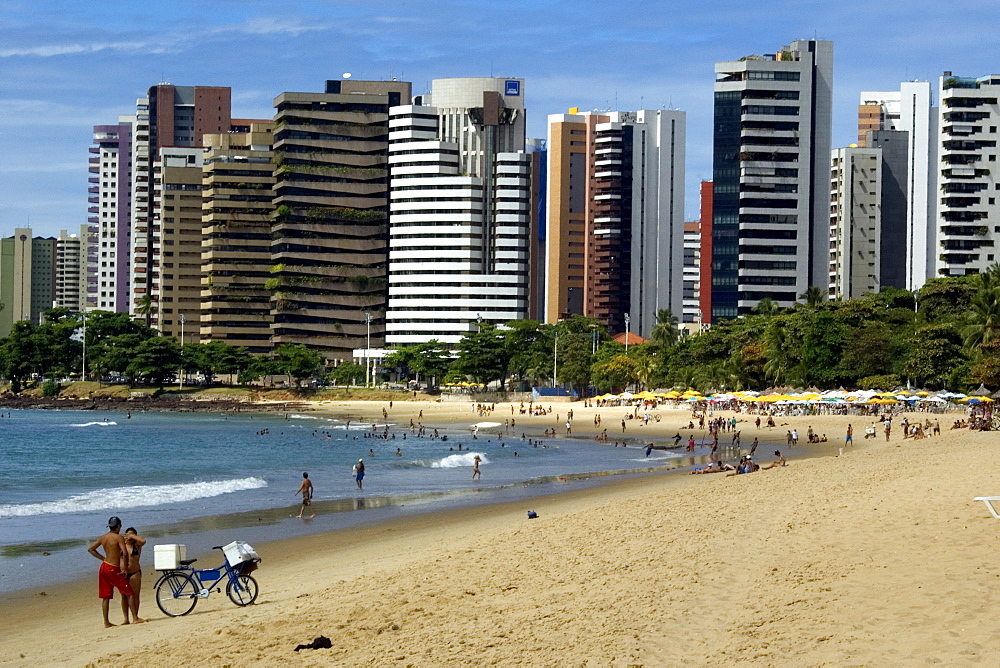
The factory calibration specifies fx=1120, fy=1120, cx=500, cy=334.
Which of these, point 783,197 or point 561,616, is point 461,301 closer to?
point 783,197

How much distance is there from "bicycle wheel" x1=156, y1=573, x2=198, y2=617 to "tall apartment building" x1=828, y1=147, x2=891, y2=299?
466ft

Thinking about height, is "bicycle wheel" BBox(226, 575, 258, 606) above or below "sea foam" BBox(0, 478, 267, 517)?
above

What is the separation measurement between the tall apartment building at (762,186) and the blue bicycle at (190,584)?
4613 inches

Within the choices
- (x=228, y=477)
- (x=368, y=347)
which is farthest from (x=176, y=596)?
(x=368, y=347)

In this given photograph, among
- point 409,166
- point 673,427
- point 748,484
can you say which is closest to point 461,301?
point 409,166

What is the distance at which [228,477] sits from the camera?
1714 inches

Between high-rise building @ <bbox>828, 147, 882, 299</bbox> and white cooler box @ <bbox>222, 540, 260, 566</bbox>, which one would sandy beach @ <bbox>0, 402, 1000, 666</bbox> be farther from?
high-rise building @ <bbox>828, 147, 882, 299</bbox>

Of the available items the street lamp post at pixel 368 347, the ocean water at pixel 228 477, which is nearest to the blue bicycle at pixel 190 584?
the ocean water at pixel 228 477

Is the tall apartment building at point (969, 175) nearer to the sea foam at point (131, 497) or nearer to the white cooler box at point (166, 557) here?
the sea foam at point (131, 497)

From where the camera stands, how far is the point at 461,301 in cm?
16212

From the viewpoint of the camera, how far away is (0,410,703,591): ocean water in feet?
91.0

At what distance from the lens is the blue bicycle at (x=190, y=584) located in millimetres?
16047

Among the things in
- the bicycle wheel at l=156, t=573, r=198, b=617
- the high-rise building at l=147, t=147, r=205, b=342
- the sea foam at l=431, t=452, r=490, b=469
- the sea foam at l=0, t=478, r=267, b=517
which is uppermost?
the high-rise building at l=147, t=147, r=205, b=342

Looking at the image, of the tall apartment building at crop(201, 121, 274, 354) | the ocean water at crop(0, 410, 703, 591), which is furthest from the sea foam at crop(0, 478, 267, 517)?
the tall apartment building at crop(201, 121, 274, 354)
